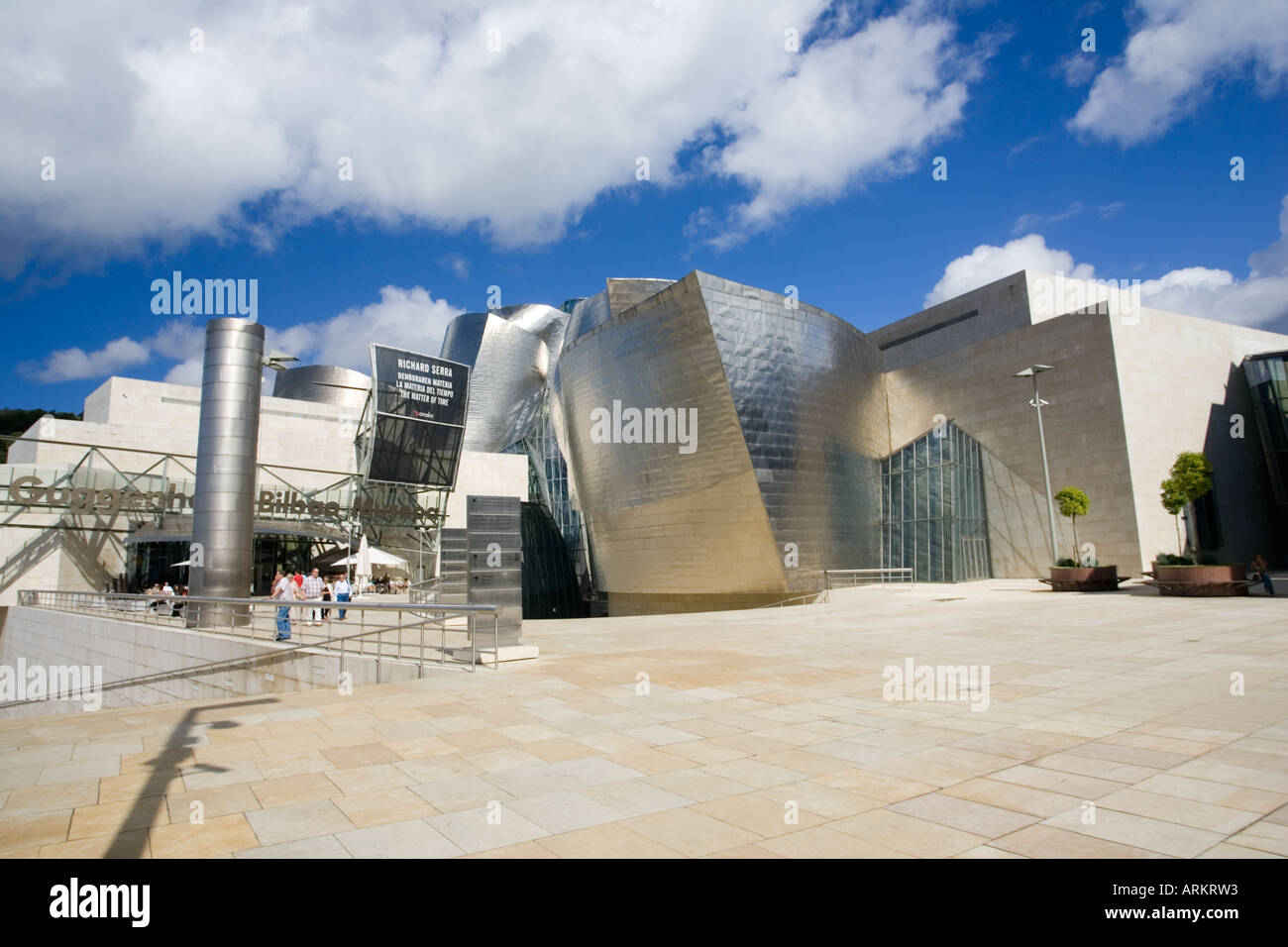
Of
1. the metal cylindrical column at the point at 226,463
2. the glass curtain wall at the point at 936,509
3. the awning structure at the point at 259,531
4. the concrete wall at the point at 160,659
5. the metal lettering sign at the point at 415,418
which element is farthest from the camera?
the metal lettering sign at the point at 415,418

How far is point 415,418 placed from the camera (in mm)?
38469

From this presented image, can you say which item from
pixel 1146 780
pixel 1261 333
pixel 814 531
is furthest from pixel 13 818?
pixel 1261 333

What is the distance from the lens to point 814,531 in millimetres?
27250

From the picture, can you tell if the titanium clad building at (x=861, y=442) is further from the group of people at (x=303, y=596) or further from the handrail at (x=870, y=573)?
the group of people at (x=303, y=596)

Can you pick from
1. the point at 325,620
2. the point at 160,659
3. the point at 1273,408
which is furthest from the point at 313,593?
the point at 1273,408

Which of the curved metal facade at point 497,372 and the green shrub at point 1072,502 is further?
the curved metal facade at point 497,372

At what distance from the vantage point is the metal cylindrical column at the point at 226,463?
64.6 ft

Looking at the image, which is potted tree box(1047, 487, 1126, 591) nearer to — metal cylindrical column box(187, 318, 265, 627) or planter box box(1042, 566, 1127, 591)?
planter box box(1042, 566, 1127, 591)

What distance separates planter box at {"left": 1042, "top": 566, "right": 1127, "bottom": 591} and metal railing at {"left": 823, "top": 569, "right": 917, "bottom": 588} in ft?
24.0

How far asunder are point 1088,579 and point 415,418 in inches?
1226

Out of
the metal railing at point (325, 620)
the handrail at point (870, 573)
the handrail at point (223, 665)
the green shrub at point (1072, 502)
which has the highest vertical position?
the green shrub at point (1072, 502)

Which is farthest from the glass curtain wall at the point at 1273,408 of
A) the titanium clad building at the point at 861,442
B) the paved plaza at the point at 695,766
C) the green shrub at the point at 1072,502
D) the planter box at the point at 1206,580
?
the paved plaza at the point at 695,766

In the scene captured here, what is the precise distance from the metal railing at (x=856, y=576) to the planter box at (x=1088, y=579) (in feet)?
24.0
